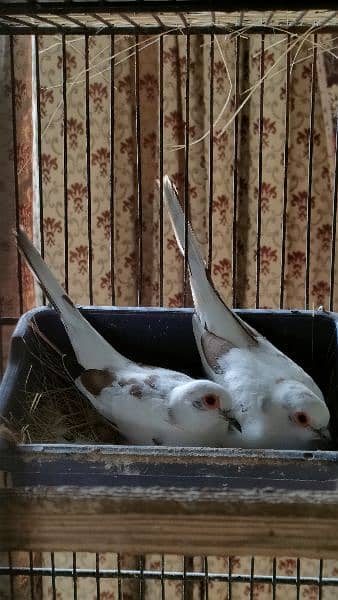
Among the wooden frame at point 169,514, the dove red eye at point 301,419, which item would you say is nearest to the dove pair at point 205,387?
the dove red eye at point 301,419

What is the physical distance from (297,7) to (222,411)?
0.34 metres

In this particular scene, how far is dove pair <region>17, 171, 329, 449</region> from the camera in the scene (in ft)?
2.22

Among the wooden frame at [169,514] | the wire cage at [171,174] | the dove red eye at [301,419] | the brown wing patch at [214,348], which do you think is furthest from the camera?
the wire cage at [171,174]

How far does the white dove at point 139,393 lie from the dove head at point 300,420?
0.04 metres

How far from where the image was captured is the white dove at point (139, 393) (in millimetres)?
679

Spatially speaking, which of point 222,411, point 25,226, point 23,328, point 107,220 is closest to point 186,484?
point 222,411

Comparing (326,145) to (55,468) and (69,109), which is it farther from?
(55,468)

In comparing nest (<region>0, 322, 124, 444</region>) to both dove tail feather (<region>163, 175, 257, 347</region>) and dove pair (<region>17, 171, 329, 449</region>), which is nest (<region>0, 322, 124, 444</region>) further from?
dove tail feather (<region>163, 175, 257, 347</region>)

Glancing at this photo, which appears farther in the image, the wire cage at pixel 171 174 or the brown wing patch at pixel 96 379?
the wire cage at pixel 171 174

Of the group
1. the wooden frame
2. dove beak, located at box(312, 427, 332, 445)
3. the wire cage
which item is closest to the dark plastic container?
the wire cage

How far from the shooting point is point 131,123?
1732 mm

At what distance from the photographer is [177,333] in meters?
0.83

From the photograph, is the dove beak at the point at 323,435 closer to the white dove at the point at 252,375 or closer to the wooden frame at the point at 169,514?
the white dove at the point at 252,375

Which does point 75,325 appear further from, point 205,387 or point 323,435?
point 323,435
